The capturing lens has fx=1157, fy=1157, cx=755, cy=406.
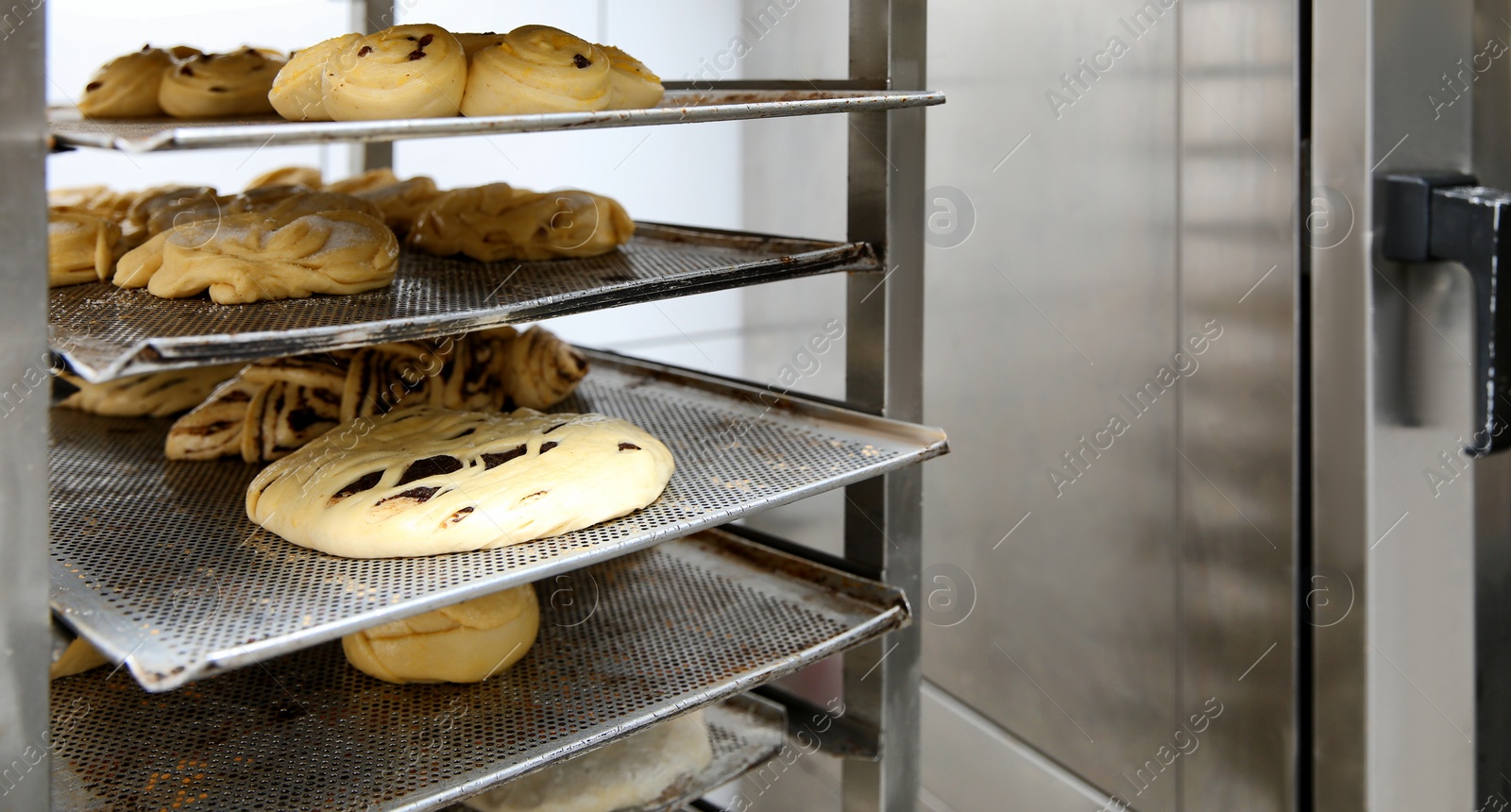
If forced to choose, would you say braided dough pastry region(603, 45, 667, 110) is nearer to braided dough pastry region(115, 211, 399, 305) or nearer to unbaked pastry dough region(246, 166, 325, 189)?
braided dough pastry region(115, 211, 399, 305)

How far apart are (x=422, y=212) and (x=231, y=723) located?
0.66m

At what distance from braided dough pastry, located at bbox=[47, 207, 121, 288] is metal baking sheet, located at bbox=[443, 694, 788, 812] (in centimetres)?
71

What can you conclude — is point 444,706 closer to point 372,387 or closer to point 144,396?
point 372,387

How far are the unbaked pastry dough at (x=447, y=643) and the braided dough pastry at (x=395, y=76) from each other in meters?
0.47

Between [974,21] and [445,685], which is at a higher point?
[974,21]

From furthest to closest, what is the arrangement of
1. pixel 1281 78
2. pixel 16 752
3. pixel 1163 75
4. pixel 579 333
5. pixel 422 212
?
pixel 579 333 → pixel 422 212 → pixel 1163 75 → pixel 1281 78 → pixel 16 752

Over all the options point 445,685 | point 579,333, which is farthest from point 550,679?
point 579,333

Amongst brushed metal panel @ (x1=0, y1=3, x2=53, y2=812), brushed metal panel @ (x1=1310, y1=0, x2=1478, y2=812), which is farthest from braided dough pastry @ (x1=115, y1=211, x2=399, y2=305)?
brushed metal panel @ (x1=1310, y1=0, x2=1478, y2=812)

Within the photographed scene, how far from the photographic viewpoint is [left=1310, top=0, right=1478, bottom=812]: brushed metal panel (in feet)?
3.71

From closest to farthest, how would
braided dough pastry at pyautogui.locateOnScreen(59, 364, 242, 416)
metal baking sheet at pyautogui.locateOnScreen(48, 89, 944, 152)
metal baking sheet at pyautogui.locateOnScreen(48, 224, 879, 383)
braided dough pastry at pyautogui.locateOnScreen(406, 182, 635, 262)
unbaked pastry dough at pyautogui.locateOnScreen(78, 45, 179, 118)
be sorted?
metal baking sheet at pyautogui.locateOnScreen(48, 89, 944, 152)
metal baking sheet at pyautogui.locateOnScreen(48, 224, 879, 383)
braided dough pastry at pyautogui.locateOnScreen(406, 182, 635, 262)
unbaked pastry dough at pyautogui.locateOnScreen(78, 45, 179, 118)
braided dough pastry at pyautogui.locateOnScreen(59, 364, 242, 416)

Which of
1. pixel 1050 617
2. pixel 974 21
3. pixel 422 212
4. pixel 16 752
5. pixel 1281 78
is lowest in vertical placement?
pixel 1050 617

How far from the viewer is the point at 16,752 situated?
77 cm

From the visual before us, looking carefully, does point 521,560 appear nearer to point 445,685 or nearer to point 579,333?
point 445,685

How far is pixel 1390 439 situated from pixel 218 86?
1.39m
